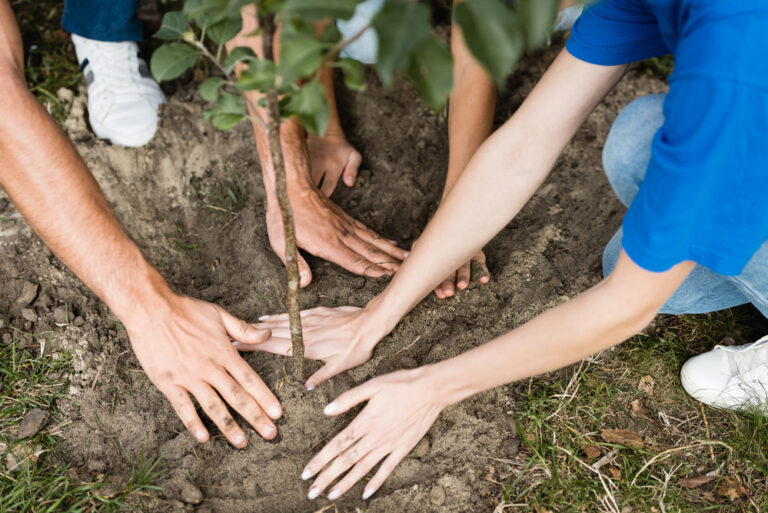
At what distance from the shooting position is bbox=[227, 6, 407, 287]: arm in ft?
6.27

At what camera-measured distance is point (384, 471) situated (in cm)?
149

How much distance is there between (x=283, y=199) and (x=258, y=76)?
30cm

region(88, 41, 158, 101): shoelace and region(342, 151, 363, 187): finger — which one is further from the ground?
region(88, 41, 158, 101): shoelace

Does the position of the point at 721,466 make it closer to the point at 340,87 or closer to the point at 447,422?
the point at 447,422

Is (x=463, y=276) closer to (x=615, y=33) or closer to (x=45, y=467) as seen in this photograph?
(x=615, y=33)

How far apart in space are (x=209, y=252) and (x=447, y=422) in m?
0.95

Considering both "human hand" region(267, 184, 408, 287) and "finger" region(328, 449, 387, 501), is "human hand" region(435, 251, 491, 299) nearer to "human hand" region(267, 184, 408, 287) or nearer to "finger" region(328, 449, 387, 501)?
"human hand" region(267, 184, 408, 287)

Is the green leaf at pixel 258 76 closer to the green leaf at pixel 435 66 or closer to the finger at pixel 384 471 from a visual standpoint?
the green leaf at pixel 435 66

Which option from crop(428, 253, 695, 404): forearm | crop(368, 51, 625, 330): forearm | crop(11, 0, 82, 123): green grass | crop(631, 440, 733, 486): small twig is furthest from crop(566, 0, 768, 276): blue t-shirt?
crop(11, 0, 82, 123): green grass

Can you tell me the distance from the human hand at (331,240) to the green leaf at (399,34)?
130 centimetres

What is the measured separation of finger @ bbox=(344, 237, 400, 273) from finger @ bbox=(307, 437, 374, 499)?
1.95ft

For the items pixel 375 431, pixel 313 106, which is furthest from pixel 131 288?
pixel 313 106

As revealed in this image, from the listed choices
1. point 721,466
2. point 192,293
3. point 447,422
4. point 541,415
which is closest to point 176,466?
point 192,293

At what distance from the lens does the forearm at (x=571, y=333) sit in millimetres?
1167
